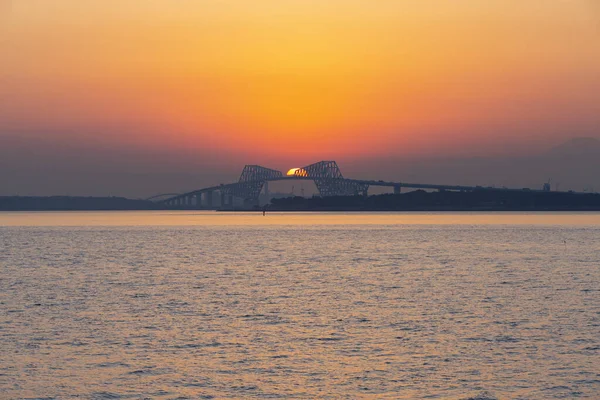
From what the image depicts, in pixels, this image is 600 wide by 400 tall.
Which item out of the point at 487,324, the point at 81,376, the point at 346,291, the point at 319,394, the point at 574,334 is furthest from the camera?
the point at 346,291

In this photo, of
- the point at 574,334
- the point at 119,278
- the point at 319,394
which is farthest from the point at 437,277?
the point at 319,394

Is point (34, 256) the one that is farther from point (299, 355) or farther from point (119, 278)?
point (299, 355)

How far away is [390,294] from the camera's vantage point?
33.2 metres

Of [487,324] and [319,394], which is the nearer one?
[319,394]

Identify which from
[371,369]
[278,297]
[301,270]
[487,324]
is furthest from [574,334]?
[301,270]

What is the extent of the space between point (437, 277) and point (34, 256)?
1247 inches

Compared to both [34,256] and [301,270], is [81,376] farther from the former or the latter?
[34,256]

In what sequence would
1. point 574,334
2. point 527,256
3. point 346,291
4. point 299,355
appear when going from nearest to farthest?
point 299,355, point 574,334, point 346,291, point 527,256

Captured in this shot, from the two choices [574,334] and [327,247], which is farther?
[327,247]

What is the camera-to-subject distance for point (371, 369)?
1820 centimetres

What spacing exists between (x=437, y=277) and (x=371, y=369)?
77.7ft

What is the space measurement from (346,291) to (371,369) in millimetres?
16176

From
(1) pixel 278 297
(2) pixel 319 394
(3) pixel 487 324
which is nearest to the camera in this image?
(2) pixel 319 394

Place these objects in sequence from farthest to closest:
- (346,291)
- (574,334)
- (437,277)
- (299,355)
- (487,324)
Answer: (437,277) → (346,291) → (487,324) → (574,334) → (299,355)
